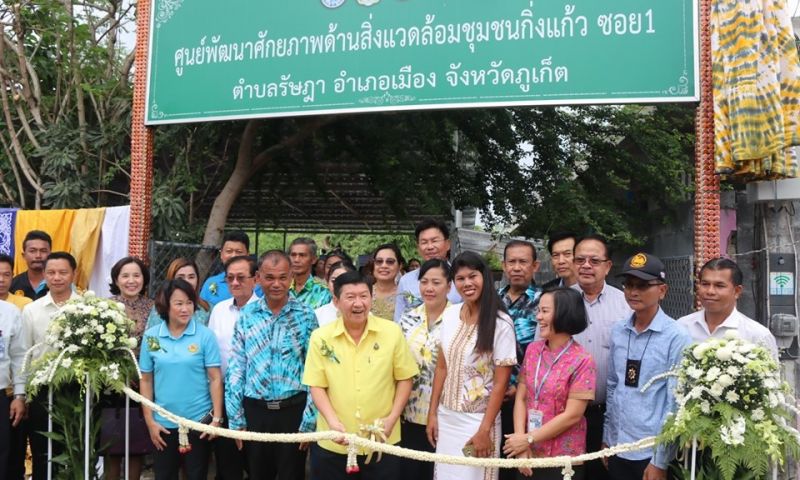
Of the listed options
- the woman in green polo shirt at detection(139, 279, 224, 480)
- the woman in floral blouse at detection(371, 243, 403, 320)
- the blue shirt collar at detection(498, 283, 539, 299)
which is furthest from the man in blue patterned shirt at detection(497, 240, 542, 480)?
the woman in green polo shirt at detection(139, 279, 224, 480)

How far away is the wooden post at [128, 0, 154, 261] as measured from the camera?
636 centimetres

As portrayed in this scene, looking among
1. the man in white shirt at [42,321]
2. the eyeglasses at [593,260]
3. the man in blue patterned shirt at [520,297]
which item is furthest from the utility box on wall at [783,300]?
the man in white shirt at [42,321]

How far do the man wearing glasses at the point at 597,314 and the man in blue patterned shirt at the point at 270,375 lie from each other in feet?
5.26

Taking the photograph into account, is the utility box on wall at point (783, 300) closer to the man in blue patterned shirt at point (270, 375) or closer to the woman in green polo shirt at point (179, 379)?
the man in blue patterned shirt at point (270, 375)

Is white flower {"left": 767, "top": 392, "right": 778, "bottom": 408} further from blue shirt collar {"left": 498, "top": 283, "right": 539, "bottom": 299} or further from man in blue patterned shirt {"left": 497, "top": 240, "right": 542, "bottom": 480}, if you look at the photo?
blue shirt collar {"left": 498, "top": 283, "right": 539, "bottom": 299}

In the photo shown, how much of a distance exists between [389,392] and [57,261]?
2566 mm

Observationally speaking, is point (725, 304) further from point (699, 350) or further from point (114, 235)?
point (114, 235)

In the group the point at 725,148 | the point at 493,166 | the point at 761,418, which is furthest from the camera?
the point at 493,166

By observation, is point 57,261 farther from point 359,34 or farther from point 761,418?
point 761,418

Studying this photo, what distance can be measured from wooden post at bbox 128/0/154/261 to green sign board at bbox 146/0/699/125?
0.10 metres

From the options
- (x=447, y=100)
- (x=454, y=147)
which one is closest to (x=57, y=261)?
(x=447, y=100)

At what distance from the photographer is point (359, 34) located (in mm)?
5773

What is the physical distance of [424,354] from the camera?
4.01 meters

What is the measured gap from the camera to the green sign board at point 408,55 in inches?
201
